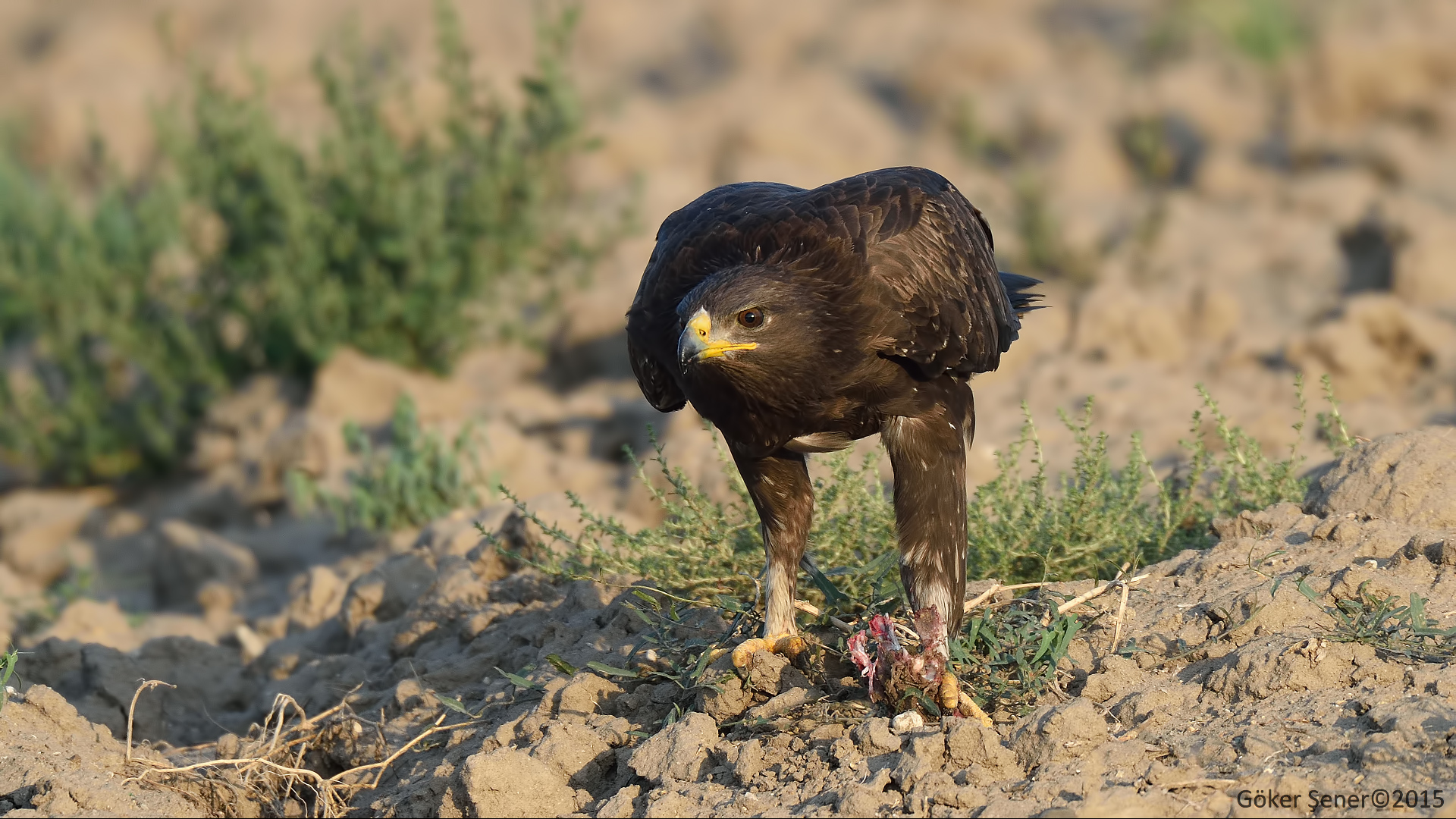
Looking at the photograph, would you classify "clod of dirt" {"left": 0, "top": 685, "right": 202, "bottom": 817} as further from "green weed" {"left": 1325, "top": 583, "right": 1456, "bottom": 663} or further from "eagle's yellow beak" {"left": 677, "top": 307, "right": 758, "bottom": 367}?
"green weed" {"left": 1325, "top": 583, "right": 1456, "bottom": 663}

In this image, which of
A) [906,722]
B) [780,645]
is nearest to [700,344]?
[780,645]

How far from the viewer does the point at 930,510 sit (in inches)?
174

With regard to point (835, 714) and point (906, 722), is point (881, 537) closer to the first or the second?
point (835, 714)

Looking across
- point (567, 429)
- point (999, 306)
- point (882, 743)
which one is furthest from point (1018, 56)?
point (882, 743)

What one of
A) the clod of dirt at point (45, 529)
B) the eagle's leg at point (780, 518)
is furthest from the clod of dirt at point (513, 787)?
the clod of dirt at point (45, 529)

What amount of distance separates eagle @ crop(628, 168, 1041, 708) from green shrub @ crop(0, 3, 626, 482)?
492 cm

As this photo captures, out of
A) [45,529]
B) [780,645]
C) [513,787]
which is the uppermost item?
[780,645]

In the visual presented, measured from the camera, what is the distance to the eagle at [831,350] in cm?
418

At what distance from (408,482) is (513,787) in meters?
3.39

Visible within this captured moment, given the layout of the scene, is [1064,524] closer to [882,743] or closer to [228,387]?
[882,743]

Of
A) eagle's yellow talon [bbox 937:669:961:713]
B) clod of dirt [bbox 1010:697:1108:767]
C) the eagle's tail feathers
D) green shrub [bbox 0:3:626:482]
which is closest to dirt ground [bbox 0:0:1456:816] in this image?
clod of dirt [bbox 1010:697:1108:767]

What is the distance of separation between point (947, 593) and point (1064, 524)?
90 cm

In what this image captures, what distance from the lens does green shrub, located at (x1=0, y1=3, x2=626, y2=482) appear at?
368 inches

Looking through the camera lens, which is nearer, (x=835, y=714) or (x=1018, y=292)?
(x=835, y=714)
